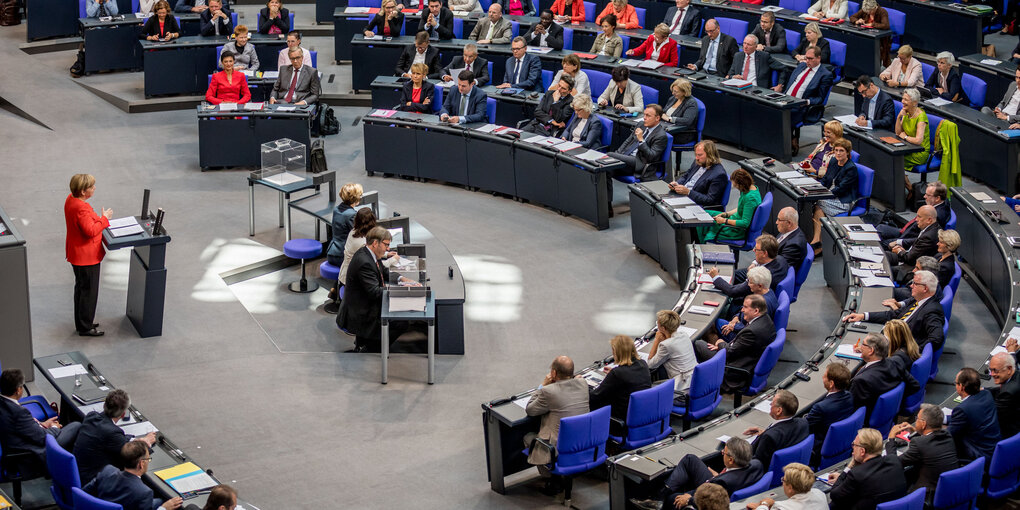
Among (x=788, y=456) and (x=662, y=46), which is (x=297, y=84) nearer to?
(x=662, y=46)

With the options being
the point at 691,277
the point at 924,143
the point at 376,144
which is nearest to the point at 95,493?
the point at 691,277

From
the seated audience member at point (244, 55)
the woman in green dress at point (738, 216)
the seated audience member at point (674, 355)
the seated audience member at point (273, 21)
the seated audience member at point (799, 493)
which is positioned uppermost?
the seated audience member at point (273, 21)

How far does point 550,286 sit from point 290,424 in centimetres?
380

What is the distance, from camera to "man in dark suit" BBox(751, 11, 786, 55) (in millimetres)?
17531

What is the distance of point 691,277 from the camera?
11.5m

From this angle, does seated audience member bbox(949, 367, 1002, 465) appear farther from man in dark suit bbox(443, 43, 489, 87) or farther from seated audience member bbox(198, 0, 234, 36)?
seated audience member bbox(198, 0, 234, 36)

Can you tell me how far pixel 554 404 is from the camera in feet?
28.8

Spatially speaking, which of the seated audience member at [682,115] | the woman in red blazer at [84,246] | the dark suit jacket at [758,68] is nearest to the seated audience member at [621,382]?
the woman in red blazer at [84,246]

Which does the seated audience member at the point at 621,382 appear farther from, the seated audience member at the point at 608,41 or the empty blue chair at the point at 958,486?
the seated audience member at the point at 608,41

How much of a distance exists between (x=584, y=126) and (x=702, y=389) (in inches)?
246

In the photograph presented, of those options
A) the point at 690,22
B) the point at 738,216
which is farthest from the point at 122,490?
the point at 690,22

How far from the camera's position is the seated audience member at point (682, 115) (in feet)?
50.0

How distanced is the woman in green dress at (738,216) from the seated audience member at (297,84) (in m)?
6.57

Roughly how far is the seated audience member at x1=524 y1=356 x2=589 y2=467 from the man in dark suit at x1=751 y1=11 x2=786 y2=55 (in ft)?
32.9
